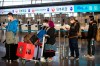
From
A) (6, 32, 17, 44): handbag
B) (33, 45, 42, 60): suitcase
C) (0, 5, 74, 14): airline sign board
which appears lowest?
(33, 45, 42, 60): suitcase

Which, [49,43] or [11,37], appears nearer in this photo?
[11,37]

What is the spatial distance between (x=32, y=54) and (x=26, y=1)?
66.5 ft

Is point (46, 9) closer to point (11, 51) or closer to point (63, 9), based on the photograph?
point (63, 9)

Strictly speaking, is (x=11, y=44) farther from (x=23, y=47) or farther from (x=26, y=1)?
(x=26, y=1)

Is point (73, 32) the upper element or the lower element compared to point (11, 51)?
upper

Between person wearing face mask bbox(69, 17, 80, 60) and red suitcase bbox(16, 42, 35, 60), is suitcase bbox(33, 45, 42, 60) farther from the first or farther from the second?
person wearing face mask bbox(69, 17, 80, 60)

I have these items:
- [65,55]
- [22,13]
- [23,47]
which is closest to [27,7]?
[22,13]

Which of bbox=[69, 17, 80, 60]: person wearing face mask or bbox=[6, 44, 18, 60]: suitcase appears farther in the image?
bbox=[69, 17, 80, 60]: person wearing face mask

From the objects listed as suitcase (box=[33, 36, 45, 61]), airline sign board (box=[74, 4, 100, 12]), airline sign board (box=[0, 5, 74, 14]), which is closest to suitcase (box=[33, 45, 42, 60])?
suitcase (box=[33, 36, 45, 61])

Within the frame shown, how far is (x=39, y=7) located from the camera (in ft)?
73.3

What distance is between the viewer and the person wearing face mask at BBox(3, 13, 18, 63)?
9973mm

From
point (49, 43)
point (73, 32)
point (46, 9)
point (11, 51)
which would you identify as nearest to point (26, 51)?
point (11, 51)

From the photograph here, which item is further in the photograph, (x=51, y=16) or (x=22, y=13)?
(x=22, y=13)

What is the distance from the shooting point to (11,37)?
395 inches
